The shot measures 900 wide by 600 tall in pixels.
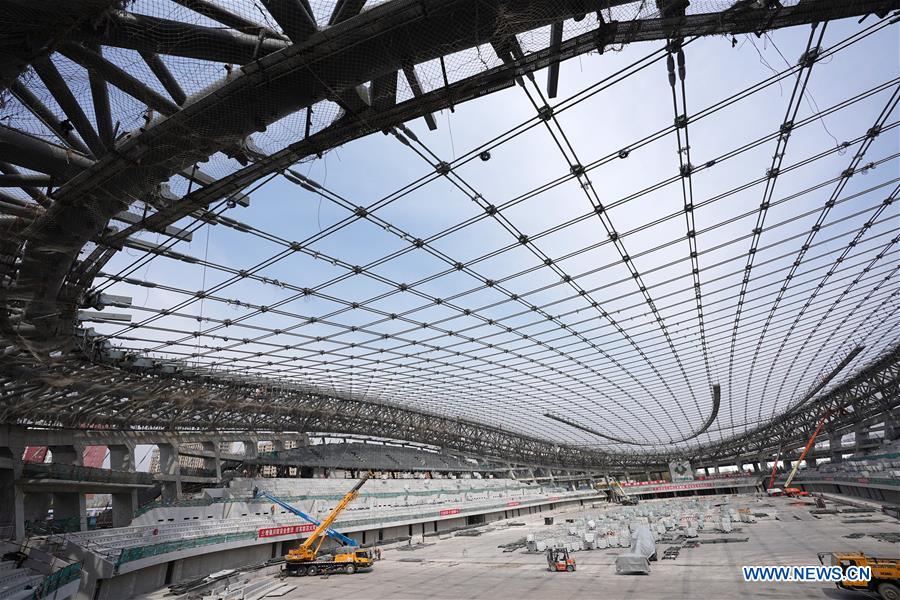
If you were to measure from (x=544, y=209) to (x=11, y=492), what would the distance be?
5258 cm

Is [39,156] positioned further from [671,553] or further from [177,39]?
[671,553]

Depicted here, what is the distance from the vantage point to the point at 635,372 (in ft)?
154

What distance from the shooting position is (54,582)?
20562 millimetres

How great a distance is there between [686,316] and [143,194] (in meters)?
32.0

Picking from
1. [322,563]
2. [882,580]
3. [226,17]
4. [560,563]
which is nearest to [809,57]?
[226,17]

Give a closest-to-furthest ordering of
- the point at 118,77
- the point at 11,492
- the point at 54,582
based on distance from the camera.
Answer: the point at 118,77, the point at 54,582, the point at 11,492

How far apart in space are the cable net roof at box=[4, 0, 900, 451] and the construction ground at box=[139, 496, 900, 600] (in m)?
15.0

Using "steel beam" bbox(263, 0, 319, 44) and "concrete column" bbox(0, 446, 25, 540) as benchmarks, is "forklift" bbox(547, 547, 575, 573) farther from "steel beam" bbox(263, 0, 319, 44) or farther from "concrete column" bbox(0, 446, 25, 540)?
"concrete column" bbox(0, 446, 25, 540)

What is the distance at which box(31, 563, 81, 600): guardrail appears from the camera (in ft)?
64.6

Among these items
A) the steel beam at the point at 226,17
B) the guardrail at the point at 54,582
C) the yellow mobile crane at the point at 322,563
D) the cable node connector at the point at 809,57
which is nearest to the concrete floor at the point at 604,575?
the yellow mobile crane at the point at 322,563

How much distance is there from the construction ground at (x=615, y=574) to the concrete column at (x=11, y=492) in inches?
892

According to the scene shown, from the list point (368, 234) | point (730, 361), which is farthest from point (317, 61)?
point (730, 361)

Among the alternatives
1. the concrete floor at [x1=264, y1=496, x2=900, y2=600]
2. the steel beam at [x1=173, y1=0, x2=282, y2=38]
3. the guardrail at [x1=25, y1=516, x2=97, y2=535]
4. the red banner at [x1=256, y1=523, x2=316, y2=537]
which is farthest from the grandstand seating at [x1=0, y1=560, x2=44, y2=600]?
the steel beam at [x1=173, y1=0, x2=282, y2=38]

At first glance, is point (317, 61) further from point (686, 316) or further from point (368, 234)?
point (686, 316)
